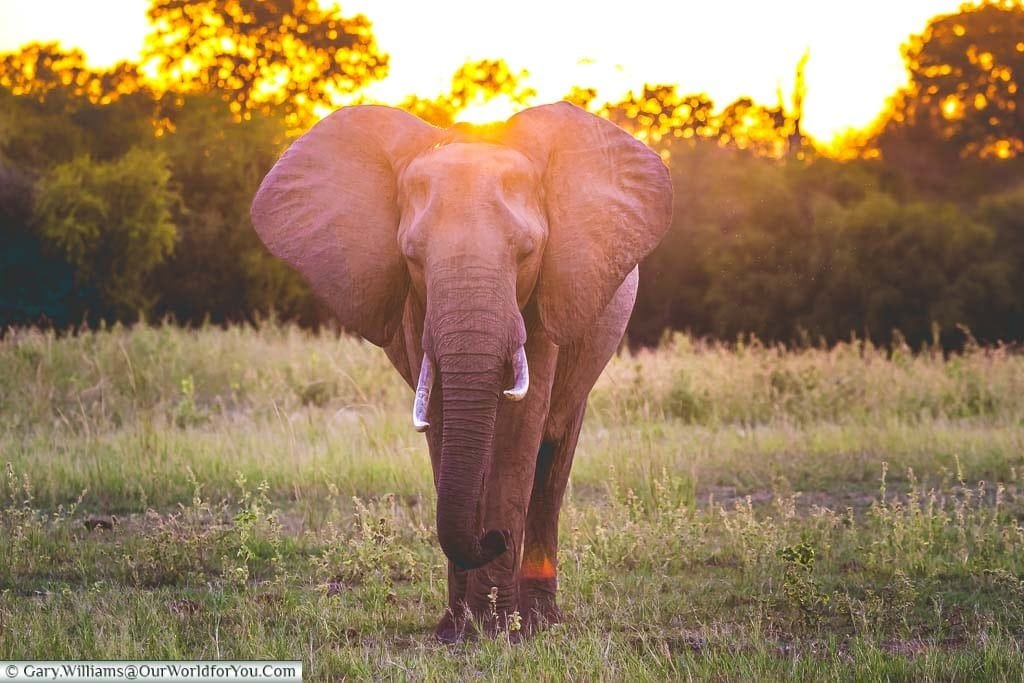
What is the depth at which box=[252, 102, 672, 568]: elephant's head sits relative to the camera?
4977mm

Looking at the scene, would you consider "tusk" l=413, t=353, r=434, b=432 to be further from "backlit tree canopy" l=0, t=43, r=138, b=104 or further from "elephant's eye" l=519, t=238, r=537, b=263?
"backlit tree canopy" l=0, t=43, r=138, b=104

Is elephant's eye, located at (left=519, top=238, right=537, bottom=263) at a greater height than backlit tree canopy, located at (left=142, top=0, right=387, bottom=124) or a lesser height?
lesser

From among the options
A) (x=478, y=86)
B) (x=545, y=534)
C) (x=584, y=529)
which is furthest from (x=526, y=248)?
(x=478, y=86)

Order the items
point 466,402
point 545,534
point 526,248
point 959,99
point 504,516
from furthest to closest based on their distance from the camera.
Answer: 1. point 959,99
2. point 545,534
3. point 504,516
4. point 526,248
5. point 466,402

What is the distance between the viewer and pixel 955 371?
14555mm

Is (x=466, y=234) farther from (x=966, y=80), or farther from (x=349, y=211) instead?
(x=966, y=80)

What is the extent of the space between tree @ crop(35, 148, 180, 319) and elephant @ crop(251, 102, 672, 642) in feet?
62.0

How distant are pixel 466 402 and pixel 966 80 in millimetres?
30199

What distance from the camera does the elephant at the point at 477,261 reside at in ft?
16.4

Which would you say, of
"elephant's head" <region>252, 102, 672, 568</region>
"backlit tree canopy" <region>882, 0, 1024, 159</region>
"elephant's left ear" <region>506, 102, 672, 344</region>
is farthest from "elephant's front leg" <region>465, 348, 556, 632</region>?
"backlit tree canopy" <region>882, 0, 1024, 159</region>

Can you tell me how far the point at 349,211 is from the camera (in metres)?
5.69

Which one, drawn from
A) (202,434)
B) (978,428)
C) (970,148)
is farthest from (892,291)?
(202,434)

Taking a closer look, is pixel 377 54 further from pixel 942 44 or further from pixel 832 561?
pixel 832 561

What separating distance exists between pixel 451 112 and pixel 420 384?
80.7 ft
